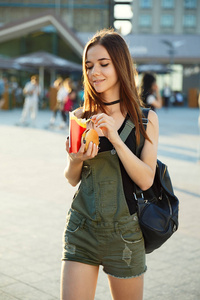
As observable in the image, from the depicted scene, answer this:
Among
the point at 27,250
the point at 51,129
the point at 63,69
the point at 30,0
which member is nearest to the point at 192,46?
the point at 63,69

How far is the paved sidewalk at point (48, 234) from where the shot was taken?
4.30 metres

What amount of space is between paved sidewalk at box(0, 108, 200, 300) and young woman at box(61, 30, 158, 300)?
1548 mm

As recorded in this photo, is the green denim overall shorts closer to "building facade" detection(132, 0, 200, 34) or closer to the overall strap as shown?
the overall strap

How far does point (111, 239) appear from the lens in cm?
259

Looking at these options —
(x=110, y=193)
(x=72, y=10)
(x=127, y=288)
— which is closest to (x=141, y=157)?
(x=110, y=193)

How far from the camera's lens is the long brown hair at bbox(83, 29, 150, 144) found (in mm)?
2695

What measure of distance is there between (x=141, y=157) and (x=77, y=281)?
0.66 m

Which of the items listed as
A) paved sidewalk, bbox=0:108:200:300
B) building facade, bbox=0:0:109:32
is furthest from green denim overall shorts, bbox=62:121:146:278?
→ building facade, bbox=0:0:109:32

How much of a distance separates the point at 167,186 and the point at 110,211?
0.33m

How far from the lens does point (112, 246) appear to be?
2596mm

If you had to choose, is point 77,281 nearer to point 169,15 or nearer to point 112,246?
point 112,246

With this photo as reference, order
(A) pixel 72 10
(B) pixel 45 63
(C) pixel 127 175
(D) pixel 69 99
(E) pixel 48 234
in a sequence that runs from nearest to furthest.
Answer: (C) pixel 127 175
(E) pixel 48 234
(D) pixel 69 99
(B) pixel 45 63
(A) pixel 72 10

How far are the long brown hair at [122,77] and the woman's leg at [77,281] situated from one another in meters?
0.65

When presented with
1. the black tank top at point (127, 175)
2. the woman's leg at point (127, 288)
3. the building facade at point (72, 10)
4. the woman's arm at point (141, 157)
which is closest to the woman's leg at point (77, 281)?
the woman's leg at point (127, 288)
